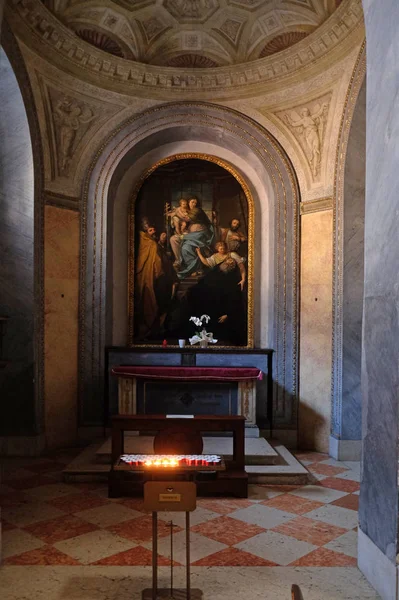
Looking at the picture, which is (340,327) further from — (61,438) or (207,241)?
(61,438)

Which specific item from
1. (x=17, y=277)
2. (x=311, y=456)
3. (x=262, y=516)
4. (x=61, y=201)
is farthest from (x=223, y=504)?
(x=61, y=201)

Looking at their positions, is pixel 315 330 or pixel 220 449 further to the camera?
pixel 315 330

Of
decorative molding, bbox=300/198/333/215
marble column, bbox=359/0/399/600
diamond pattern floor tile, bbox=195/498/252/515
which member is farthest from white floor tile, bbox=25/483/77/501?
decorative molding, bbox=300/198/333/215

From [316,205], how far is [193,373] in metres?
3.44

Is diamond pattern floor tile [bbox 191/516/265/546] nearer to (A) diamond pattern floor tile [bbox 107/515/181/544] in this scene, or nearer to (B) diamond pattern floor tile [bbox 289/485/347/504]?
(A) diamond pattern floor tile [bbox 107/515/181/544]

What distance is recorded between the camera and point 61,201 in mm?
9203

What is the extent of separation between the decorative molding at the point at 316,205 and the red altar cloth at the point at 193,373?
2.82m

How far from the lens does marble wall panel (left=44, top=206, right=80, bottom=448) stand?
9.02m

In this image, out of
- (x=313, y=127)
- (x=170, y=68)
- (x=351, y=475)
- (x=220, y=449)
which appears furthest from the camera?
(x=170, y=68)

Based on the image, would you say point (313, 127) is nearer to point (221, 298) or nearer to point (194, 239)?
point (194, 239)

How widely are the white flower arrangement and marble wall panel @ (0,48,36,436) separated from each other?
9.19ft

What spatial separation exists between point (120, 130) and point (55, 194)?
164 centimetres

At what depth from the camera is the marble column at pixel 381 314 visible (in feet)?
12.9

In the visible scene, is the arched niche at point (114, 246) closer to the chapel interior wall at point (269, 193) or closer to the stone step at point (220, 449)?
the chapel interior wall at point (269, 193)
